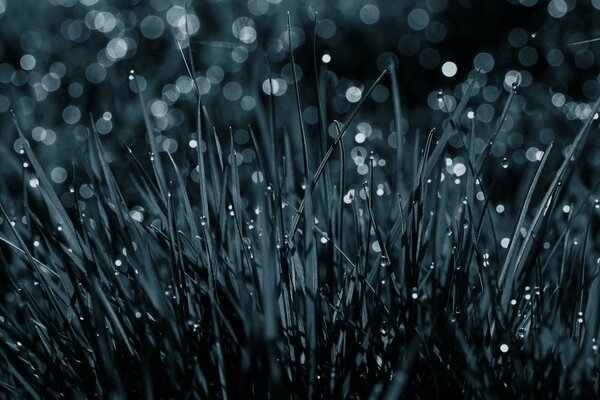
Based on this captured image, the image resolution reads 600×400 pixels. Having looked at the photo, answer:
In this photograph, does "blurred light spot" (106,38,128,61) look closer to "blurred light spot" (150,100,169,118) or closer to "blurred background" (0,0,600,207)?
"blurred background" (0,0,600,207)

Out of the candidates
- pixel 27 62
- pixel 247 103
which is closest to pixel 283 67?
pixel 247 103

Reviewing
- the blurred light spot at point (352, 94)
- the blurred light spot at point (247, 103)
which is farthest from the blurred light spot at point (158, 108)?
the blurred light spot at point (352, 94)

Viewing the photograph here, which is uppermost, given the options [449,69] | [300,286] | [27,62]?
[27,62]

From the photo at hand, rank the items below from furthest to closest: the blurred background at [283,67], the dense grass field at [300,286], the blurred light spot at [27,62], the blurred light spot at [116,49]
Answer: the blurred light spot at [116,49], the blurred light spot at [27,62], the blurred background at [283,67], the dense grass field at [300,286]

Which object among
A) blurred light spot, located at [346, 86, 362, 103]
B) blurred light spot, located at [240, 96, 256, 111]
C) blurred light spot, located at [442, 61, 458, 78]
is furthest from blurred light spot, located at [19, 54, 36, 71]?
blurred light spot, located at [442, 61, 458, 78]

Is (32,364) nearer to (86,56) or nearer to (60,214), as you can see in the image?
(60,214)

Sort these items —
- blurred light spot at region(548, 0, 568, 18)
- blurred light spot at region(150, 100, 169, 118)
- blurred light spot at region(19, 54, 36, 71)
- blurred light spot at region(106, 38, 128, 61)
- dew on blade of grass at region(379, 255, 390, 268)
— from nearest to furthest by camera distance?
dew on blade of grass at region(379, 255, 390, 268), blurred light spot at region(150, 100, 169, 118), blurred light spot at region(19, 54, 36, 71), blurred light spot at region(106, 38, 128, 61), blurred light spot at region(548, 0, 568, 18)

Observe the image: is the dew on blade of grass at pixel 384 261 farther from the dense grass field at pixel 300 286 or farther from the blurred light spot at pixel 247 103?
the blurred light spot at pixel 247 103

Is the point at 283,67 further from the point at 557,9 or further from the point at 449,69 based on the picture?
the point at 557,9
